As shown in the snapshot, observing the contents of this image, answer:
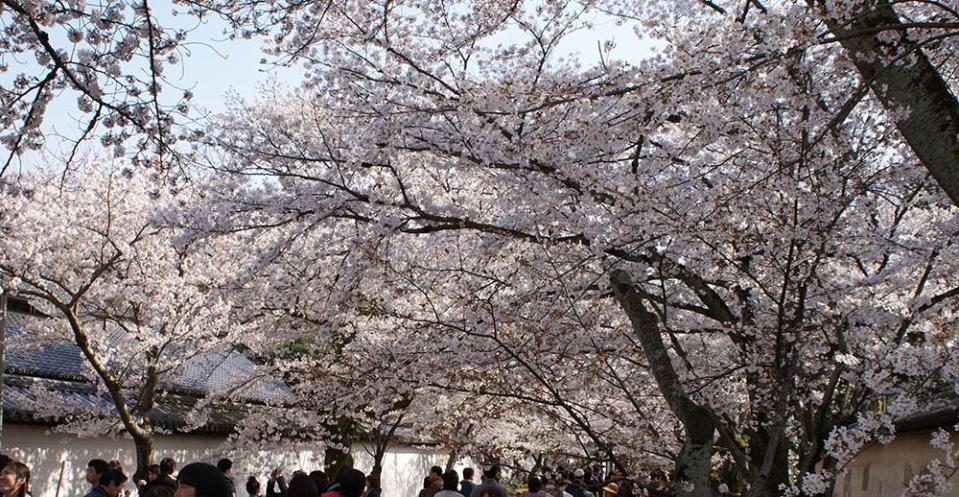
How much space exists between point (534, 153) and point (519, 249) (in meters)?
2.75

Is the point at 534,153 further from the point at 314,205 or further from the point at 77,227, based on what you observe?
the point at 77,227

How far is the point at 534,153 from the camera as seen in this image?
6441 mm

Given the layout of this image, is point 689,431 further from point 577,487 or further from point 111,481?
point 577,487

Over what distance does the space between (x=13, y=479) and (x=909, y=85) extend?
19.5ft

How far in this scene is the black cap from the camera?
3691 mm

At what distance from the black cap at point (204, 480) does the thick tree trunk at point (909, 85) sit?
10.7 ft

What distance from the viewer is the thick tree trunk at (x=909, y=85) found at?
388 cm

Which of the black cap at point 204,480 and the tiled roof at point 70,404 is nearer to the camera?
the black cap at point 204,480

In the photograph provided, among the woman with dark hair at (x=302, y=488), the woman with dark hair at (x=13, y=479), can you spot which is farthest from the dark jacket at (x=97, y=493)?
the woman with dark hair at (x=302, y=488)

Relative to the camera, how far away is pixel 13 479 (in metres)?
5.92

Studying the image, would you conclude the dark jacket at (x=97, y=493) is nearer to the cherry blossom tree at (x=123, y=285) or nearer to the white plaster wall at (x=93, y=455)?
the cherry blossom tree at (x=123, y=285)

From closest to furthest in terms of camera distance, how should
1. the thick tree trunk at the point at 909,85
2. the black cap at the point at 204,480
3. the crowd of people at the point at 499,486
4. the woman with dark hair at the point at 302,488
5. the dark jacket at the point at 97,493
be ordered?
the black cap at the point at 204,480 → the thick tree trunk at the point at 909,85 → the woman with dark hair at the point at 302,488 → the dark jacket at the point at 97,493 → the crowd of people at the point at 499,486

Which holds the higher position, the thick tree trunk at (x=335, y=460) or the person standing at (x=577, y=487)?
the thick tree trunk at (x=335, y=460)

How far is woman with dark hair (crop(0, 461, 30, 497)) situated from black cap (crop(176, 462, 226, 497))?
2.88 meters
